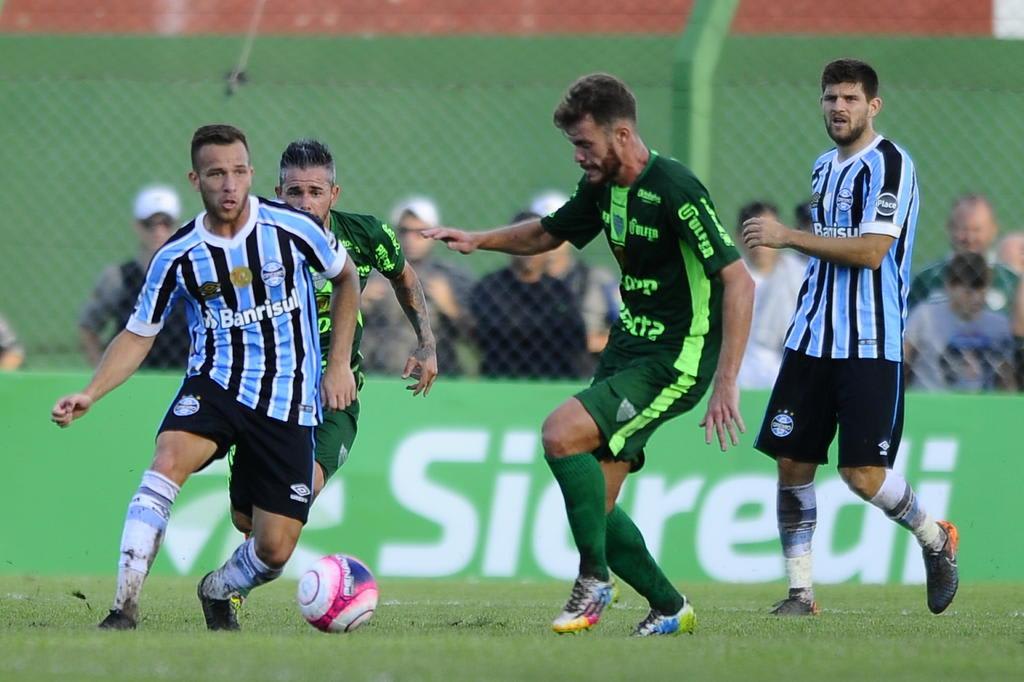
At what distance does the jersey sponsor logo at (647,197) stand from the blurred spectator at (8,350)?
16.6ft

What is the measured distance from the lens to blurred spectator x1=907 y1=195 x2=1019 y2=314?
31.7ft

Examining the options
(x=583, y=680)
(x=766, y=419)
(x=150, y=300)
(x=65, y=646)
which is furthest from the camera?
(x=766, y=419)

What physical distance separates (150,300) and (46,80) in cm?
471

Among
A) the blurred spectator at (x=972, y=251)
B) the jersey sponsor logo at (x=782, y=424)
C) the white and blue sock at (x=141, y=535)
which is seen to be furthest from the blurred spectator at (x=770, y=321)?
the white and blue sock at (x=141, y=535)

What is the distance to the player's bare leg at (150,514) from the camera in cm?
573

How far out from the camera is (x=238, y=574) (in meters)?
6.17

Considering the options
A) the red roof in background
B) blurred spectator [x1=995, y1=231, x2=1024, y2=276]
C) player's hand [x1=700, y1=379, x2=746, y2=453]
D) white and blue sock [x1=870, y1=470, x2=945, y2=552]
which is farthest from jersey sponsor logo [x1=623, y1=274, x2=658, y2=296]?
the red roof in background

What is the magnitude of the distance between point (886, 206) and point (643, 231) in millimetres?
1316

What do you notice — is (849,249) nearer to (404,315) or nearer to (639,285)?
(639,285)

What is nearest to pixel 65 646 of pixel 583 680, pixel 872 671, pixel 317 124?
pixel 583 680

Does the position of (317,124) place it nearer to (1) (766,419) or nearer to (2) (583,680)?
(1) (766,419)

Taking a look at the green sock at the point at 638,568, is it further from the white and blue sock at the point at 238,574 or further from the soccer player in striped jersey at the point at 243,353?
the white and blue sock at the point at 238,574

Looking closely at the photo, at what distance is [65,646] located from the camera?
5234 mm

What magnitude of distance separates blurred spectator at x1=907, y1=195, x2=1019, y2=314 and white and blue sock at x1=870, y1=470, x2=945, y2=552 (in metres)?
2.69
